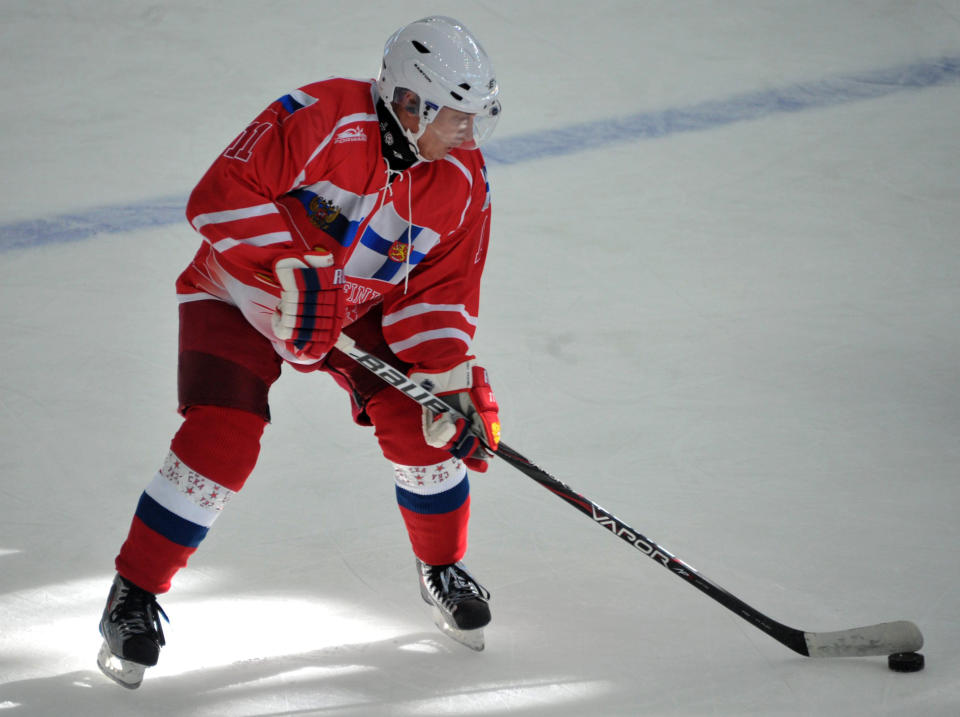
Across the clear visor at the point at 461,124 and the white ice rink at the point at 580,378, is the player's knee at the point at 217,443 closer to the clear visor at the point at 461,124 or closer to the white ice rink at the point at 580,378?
the white ice rink at the point at 580,378

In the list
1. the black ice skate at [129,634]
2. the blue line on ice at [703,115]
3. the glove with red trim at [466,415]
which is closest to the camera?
the black ice skate at [129,634]

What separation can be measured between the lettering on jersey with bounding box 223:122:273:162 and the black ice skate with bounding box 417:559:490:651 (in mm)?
864

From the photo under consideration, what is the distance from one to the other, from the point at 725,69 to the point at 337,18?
1.75 meters

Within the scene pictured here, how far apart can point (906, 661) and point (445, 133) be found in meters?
1.25

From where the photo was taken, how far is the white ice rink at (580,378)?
2.12 m

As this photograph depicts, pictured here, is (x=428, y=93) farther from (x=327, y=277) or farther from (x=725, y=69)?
(x=725, y=69)

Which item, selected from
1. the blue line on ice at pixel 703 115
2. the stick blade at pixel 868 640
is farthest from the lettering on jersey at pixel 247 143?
the blue line on ice at pixel 703 115

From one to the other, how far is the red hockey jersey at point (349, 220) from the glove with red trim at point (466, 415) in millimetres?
30

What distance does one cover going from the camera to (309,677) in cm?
207

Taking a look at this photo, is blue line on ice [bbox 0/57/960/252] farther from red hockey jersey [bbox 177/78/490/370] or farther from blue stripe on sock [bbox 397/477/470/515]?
blue stripe on sock [bbox 397/477/470/515]

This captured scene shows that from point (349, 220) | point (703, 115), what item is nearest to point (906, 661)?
point (349, 220)

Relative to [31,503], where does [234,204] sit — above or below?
above

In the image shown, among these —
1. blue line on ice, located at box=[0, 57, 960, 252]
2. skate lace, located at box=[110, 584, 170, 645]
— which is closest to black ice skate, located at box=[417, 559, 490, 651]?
skate lace, located at box=[110, 584, 170, 645]

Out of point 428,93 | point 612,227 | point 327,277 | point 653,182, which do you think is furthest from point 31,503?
point 653,182
